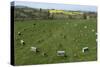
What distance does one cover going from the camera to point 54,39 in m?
2.31

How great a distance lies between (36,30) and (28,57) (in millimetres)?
335

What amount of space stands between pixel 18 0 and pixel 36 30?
41 centimetres

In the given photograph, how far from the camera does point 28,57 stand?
2184 millimetres

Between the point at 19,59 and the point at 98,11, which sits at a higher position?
the point at 98,11

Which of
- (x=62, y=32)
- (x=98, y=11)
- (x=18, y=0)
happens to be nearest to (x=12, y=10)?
(x=18, y=0)

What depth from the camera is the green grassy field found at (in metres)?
2.16

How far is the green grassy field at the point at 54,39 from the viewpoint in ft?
7.09

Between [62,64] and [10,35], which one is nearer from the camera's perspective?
[10,35]

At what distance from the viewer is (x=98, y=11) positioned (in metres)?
2.57

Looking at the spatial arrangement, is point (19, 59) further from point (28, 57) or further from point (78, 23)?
point (78, 23)
